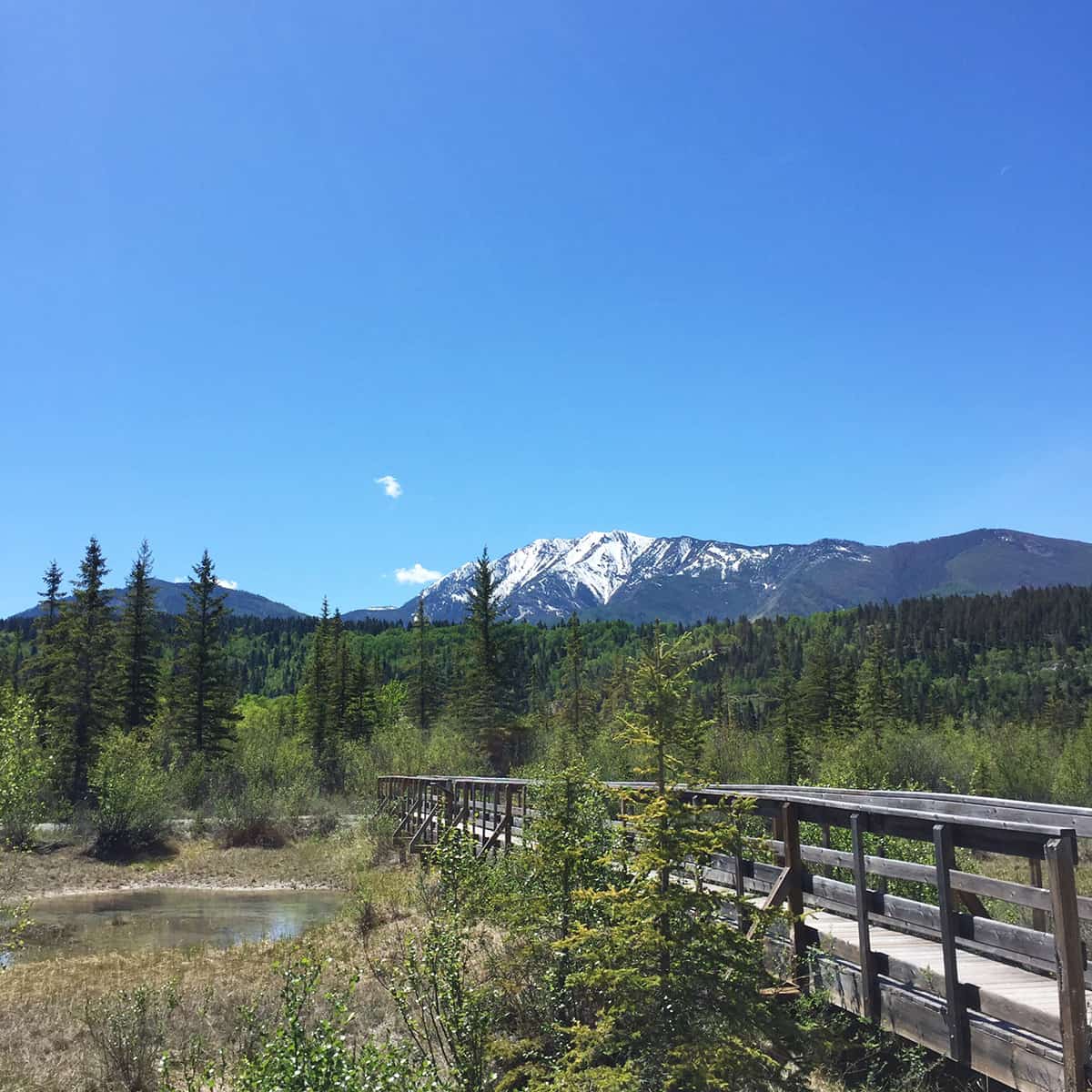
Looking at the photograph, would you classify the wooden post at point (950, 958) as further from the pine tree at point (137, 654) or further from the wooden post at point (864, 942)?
the pine tree at point (137, 654)

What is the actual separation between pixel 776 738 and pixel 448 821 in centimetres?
2966

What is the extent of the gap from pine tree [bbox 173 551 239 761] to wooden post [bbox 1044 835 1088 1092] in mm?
50406

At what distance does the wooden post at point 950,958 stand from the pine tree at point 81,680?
44532 millimetres

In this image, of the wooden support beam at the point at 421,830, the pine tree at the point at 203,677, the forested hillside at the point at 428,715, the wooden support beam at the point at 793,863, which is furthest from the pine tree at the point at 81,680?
the wooden support beam at the point at 793,863

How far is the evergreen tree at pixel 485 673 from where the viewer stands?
2044 inches

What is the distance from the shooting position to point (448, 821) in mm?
26500

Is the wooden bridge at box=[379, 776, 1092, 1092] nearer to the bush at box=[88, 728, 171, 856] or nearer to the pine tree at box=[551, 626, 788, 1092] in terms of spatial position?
the pine tree at box=[551, 626, 788, 1092]

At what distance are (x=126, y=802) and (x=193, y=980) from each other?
23677mm

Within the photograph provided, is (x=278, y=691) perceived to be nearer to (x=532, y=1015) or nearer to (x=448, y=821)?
(x=448, y=821)

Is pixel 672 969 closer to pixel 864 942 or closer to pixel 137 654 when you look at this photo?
pixel 864 942

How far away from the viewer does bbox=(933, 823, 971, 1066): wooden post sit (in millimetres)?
5992

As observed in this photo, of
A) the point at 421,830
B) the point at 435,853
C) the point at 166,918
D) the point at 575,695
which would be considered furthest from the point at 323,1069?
the point at 575,695

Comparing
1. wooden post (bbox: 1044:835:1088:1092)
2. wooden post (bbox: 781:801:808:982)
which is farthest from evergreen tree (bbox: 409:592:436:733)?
wooden post (bbox: 1044:835:1088:1092)

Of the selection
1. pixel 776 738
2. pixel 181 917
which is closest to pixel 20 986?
pixel 181 917
